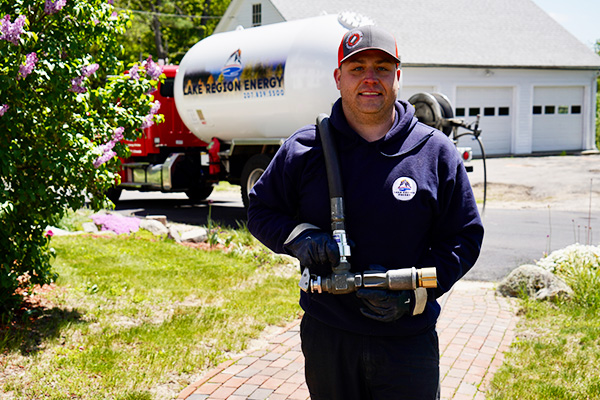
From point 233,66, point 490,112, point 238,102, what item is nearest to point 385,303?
point 238,102

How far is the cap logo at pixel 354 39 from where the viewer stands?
8.70ft

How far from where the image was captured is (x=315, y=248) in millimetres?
2514

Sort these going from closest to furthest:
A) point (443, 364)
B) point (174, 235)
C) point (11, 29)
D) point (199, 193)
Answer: point (11, 29) < point (443, 364) < point (174, 235) < point (199, 193)

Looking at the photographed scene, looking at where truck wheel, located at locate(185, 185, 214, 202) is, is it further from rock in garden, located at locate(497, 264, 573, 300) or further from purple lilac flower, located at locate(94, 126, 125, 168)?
purple lilac flower, located at locate(94, 126, 125, 168)

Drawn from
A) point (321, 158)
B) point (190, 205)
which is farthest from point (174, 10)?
point (321, 158)

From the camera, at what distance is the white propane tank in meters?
11.5

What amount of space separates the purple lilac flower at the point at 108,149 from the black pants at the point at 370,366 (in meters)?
3.41

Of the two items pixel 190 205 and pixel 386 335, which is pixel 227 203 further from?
pixel 386 335

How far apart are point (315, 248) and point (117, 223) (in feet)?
28.7

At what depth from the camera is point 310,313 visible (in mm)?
2729

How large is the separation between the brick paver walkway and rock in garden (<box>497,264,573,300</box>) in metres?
0.39

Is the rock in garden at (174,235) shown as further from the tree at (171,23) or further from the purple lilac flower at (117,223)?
the tree at (171,23)

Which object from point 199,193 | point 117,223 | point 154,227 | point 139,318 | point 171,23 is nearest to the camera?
point 139,318

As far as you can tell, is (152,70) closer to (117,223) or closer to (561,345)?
(561,345)
